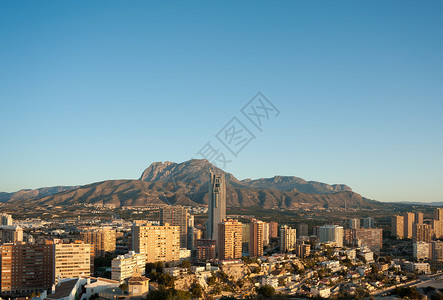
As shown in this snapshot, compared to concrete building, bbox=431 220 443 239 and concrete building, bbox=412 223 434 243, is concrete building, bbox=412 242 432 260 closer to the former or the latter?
concrete building, bbox=412 223 434 243

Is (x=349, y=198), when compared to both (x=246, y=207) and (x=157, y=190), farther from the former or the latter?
(x=157, y=190)

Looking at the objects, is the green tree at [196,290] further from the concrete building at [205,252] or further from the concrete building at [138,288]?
the concrete building at [205,252]

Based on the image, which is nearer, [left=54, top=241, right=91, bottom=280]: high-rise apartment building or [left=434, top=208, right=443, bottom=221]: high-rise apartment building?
[left=54, top=241, right=91, bottom=280]: high-rise apartment building

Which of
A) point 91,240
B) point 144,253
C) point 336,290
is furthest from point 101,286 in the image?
point 91,240

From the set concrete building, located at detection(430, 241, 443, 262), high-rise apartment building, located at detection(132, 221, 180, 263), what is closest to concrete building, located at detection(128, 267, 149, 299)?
high-rise apartment building, located at detection(132, 221, 180, 263)

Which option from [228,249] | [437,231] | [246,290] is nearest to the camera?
[246,290]

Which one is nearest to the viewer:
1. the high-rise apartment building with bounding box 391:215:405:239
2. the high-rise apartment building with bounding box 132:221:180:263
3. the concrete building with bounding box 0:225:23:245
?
the high-rise apartment building with bounding box 132:221:180:263
